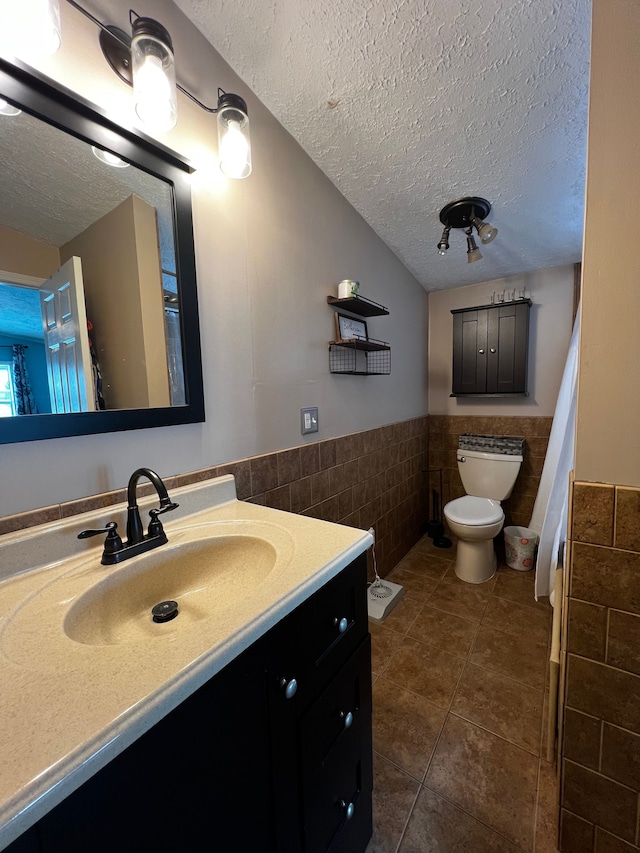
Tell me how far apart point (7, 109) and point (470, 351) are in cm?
260

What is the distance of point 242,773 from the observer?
0.54 meters

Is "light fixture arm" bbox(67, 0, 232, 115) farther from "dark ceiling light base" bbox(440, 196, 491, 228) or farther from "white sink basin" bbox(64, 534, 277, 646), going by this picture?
"dark ceiling light base" bbox(440, 196, 491, 228)

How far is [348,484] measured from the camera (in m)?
1.74

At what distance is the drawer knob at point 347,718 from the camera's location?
2.53 feet

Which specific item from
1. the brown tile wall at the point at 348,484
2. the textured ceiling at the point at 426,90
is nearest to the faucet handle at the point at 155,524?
the brown tile wall at the point at 348,484

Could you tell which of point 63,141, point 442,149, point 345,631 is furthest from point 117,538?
point 442,149

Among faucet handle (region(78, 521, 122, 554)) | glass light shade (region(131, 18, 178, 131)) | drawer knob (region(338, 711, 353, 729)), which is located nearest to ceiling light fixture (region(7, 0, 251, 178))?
glass light shade (region(131, 18, 178, 131))

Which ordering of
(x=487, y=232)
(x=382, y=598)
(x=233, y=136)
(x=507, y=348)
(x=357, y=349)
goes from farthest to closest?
(x=507, y=348) → (x=382, y=598) → (x=357, y=349) → (x=487, y=232) → (x=233, y=136)

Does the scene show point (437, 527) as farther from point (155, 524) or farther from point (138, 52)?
point (138, 52)

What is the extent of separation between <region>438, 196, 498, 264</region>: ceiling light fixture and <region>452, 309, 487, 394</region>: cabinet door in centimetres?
83

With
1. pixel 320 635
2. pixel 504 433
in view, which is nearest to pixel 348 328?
pixel 320 635

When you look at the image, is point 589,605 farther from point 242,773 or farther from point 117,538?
point 117,538

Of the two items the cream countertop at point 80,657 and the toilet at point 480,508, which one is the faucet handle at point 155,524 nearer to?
the cream countertop at point 80,657

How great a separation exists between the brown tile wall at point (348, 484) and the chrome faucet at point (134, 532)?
0.36ft
